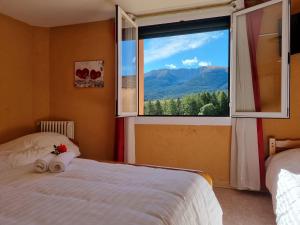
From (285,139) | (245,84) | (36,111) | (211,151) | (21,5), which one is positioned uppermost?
(21,5)

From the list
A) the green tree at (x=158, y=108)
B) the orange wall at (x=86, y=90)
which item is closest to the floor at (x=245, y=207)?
the green tree at (x=158, y=108)

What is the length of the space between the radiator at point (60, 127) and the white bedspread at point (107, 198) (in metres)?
1.56

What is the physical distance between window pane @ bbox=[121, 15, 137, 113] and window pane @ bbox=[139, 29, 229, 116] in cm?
39

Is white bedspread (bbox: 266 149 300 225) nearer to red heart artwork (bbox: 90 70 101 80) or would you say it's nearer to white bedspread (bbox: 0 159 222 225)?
white bedspread (bbox: 0 159 222 225)

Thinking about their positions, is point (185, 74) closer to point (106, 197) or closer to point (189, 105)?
point (189, 105)

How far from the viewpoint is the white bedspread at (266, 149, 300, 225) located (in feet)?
4.49

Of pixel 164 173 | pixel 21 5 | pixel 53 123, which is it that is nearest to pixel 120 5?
pixel 21 5

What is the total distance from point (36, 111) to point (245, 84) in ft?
10.1

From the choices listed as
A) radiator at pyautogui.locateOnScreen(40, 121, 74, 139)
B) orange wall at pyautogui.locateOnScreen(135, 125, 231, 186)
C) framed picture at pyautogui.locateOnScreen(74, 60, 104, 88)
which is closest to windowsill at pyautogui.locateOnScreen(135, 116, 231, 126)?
orange wall at pyautogui.locateOnScreen(135, 125, 231, 186)

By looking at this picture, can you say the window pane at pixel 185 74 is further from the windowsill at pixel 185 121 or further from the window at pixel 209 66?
the windowsill at pixel 185 121

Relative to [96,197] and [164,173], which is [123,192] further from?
[164,173]

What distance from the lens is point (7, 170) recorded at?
1.87m

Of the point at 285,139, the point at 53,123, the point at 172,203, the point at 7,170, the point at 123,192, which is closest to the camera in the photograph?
the point at 172,203

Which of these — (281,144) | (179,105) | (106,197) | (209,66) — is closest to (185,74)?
(209,66)
